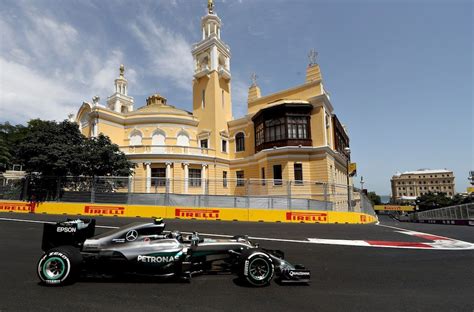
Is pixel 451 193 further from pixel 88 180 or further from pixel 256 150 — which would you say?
pixel 88 180

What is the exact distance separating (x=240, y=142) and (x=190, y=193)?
696 inches

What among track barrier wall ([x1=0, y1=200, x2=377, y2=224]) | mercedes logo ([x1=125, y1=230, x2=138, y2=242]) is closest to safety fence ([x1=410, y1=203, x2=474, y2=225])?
track barrier wall ([x1=0, y1=200, x2=377, y2=224])

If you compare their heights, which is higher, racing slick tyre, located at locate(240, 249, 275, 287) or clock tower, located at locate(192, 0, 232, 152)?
clock tower, located at locate(192, 0, 232, 152)

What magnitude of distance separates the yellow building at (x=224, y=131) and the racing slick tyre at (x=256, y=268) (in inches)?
577

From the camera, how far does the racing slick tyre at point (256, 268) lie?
14.8ft

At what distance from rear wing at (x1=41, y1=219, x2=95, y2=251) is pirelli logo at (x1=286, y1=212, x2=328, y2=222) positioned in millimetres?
11884

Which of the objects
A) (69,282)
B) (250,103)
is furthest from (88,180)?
(250,103)

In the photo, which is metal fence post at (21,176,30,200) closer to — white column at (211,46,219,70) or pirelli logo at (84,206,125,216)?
pirelli logo at (84,206,125,216)

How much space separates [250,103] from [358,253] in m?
25.8

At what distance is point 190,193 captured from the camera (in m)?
15.7

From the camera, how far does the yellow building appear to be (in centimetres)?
2567

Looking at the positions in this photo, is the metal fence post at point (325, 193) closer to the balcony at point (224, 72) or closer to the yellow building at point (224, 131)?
the yellow building at point (224, 131)

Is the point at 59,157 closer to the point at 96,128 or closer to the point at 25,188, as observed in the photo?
the point at 25,188

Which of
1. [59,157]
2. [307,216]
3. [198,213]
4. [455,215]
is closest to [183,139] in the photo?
[59,157]
